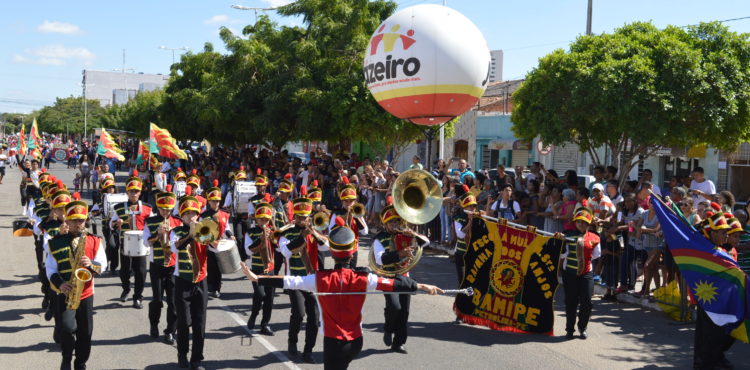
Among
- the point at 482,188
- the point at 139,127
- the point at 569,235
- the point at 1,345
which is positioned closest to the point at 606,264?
the point at 569,235

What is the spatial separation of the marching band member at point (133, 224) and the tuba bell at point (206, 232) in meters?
3.01

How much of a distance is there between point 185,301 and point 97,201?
21.4 ft

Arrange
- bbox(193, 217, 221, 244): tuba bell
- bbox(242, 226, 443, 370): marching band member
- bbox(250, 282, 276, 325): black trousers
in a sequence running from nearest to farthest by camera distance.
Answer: bbox(242, 226, 443, 370): marching band member, bbox(193, 217, 221, 244): tuba bell, bbox(250, 282, 276, 325): black trousers

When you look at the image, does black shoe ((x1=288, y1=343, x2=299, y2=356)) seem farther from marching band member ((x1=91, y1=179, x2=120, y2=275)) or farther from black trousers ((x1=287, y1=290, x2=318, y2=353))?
marching band member ((x1=91, y1=179, x2=120, y2=275))

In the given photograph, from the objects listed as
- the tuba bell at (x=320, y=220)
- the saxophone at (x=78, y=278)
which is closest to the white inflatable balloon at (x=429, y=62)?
the tuba bell at (x=320, y=220)

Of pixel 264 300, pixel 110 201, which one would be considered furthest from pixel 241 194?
pixel 264 300

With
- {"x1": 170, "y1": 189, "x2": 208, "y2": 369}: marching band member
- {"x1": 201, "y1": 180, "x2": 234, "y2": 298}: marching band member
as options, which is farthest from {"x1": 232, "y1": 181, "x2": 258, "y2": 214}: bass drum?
{"x1": 170, "y1": 189, "x2": 208, "y2": 369}: marching band member

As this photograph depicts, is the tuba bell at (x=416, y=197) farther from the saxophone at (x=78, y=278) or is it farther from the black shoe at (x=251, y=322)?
the saxophone at (x=78, y=278)

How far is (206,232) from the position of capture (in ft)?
22.7

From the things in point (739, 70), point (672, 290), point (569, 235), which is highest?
point (739, 70)

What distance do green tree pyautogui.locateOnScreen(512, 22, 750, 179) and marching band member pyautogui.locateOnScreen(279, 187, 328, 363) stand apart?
7.85 meters

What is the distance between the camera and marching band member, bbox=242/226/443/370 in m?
5.32

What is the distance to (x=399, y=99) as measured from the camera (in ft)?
41.3

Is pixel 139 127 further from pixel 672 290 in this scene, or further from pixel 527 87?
pixel 672 290
